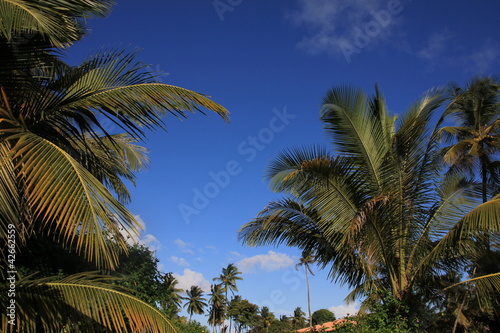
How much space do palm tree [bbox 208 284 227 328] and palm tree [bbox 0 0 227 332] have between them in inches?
2320

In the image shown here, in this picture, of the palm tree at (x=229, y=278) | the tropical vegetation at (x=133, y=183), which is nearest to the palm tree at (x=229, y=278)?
the palm tree at (x=229, y=278)

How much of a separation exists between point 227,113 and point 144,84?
0.93m

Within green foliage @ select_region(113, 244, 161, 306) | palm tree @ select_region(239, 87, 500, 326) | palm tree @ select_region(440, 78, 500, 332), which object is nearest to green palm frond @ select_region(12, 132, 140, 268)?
palm tree @ select_region(239, 87, 500, 326)

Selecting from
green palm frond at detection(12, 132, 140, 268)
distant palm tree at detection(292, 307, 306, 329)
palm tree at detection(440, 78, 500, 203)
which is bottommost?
distant palm tree at detection(292, 307, 306, 329)

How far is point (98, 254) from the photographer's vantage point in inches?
121

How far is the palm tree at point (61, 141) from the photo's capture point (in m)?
3.09

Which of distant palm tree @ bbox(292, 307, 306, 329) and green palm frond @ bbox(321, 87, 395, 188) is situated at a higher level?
green palm frond @ bbox(321, 87, 395, 188)

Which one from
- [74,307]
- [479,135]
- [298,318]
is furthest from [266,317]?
[74,307]

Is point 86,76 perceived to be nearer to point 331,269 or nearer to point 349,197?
point 349,197

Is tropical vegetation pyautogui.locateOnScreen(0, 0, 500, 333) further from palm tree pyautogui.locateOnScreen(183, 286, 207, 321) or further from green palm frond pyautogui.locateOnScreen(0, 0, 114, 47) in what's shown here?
palm tree pyautogui.locateOnScreen(183, 286, 207, 321)

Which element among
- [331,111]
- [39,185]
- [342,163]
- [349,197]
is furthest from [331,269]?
[39,185]

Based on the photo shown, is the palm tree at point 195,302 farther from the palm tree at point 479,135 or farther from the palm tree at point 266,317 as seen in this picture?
the palm tree at point 479,135

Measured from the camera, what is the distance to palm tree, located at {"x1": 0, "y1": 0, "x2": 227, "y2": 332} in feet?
10.1

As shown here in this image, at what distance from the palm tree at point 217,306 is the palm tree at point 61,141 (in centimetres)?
5893
